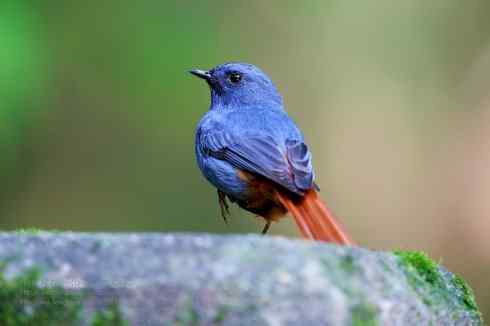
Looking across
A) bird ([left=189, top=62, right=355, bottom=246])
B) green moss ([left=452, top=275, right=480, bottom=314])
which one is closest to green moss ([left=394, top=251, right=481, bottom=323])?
green moss ([left=452, top=275, right=480, bottom=314])

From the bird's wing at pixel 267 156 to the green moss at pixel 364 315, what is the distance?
1.62 m

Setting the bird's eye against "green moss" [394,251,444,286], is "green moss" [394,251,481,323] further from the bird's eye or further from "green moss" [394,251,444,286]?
the bird's eye

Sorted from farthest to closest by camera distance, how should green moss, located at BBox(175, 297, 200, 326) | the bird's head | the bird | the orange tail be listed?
the bird's head, the bird, the orange tail, green moss, located at BBox(175, 297, 200, 326)

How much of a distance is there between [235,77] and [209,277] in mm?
3315

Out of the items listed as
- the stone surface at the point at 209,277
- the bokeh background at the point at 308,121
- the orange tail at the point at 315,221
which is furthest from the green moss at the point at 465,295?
the bokeh background at the point at 308,121

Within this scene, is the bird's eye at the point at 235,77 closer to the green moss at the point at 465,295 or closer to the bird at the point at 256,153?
the bird at the point at 256,153

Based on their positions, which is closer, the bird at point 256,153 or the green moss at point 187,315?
the green moss at point 187,315

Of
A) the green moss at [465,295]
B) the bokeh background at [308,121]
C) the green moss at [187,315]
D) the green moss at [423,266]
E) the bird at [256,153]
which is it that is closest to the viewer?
the green moss at [187,315]

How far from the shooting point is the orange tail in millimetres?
2998

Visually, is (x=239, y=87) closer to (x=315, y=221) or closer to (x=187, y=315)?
(x=315, y=221)

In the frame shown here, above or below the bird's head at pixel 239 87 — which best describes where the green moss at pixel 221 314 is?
above

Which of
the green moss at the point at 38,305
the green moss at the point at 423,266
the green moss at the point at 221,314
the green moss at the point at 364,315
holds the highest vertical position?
the green moss at the point at 364,315

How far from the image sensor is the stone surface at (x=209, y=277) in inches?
75.0

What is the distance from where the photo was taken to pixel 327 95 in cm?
Answer: 998
